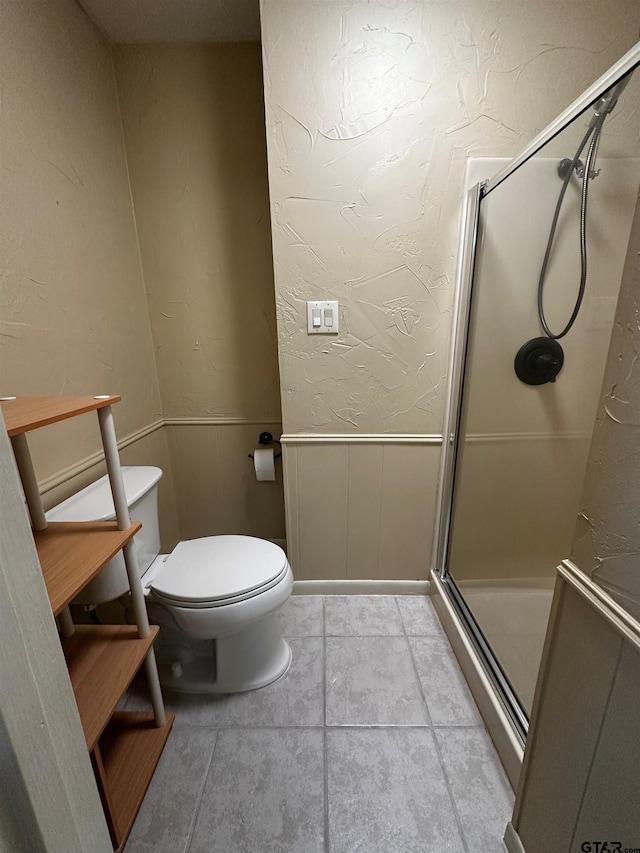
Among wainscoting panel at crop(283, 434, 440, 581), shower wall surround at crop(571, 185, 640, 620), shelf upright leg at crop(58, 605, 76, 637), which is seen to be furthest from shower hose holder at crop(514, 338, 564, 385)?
shelf upright leg at crop(58, 605, 76, 637)

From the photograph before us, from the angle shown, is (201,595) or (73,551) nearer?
(73,551)

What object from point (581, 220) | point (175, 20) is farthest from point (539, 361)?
point (175, 20)

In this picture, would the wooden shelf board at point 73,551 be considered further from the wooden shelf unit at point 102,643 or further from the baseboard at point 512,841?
the baseboard at point 512,841

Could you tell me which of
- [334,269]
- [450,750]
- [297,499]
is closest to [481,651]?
[450,750]

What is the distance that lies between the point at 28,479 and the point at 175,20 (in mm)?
1568

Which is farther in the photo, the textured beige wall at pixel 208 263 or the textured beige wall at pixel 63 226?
the textured beige wall at pixel 208 263

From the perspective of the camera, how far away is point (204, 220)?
4.50 ft

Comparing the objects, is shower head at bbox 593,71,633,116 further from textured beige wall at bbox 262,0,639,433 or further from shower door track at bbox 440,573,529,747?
shower door track at bbox 440,573,529,747

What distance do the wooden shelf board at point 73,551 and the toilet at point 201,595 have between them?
A: 83 mm

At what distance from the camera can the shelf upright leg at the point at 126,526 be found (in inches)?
28.2

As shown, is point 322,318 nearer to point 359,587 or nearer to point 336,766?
point 359,587

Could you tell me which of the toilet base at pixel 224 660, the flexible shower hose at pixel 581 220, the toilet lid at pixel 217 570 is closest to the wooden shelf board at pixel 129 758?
the toilet base at pixel 224 660

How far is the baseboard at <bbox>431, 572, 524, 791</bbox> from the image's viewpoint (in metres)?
0.85

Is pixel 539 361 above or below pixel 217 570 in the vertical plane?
above
